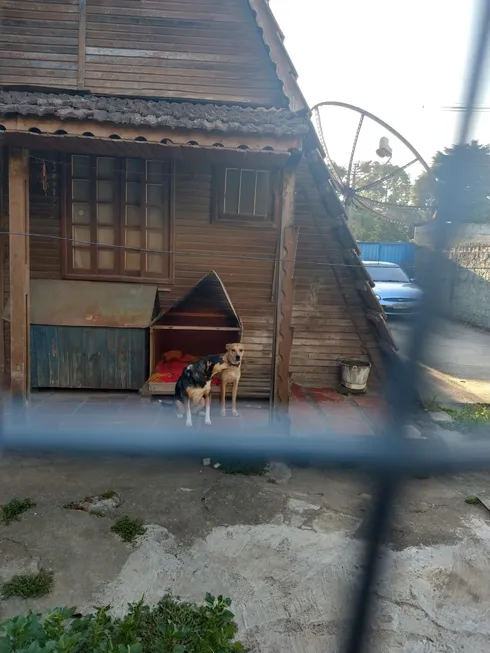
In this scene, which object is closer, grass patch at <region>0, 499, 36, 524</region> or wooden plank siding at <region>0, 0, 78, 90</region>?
grass patch at <region>0, 499, 36, 524</region>

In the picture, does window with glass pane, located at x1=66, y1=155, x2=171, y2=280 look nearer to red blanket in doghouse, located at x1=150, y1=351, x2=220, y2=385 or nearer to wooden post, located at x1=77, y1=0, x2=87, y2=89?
wooden post, located at x1=77, y1=0, x2=87, y2=89

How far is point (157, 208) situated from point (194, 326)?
1489mm

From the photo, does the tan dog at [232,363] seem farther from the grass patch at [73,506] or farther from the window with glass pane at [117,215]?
the grass patch at [73,506]

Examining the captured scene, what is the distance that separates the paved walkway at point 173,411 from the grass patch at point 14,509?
1041 mm

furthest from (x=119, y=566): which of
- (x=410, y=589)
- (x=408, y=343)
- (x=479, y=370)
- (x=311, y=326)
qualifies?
(x=479, y=370)

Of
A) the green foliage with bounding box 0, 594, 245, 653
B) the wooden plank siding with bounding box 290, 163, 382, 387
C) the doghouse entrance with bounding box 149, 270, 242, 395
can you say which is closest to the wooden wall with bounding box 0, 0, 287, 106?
the wooden plank siding with bounding box 290, 163, 382, 387

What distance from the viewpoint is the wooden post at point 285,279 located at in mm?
4316

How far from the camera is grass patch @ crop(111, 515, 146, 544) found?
2975 mm

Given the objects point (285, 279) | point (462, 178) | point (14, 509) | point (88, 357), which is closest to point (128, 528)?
point (14, 509)

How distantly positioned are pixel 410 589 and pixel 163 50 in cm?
568

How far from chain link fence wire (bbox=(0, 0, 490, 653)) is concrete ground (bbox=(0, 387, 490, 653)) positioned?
94 cm

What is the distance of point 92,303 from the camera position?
529 cm

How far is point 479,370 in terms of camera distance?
8.32 m

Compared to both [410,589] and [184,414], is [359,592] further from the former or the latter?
[184,414]
